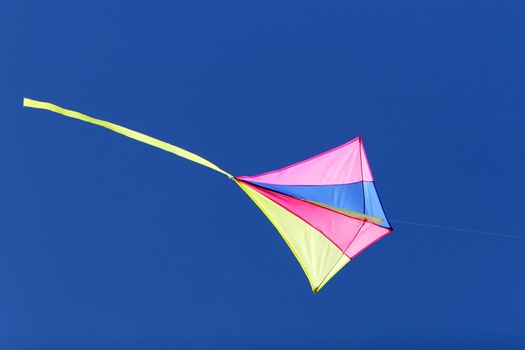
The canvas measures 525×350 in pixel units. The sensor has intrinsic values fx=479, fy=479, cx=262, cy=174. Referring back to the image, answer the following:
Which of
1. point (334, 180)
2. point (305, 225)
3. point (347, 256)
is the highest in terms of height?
point (334, 180)

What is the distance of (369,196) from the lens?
679 centimetres

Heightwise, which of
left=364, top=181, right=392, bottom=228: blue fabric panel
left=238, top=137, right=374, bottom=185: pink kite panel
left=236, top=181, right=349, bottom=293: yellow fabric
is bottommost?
left=236, top=181, right=349, bottom=293: yellow fabric

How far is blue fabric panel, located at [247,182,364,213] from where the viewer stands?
6418 mm

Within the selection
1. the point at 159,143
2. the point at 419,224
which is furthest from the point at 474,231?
the point at 159,143

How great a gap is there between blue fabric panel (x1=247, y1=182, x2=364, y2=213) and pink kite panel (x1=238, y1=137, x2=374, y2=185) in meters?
0.09

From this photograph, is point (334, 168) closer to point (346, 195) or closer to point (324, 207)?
point (346, 195)

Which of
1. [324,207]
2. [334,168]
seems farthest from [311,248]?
[334,168]

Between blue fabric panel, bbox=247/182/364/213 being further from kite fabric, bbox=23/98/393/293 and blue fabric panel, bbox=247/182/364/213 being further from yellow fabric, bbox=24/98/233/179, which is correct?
yellow fabric, bbox=24/98/233/179

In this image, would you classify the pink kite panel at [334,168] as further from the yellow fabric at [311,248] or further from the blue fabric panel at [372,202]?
the yellow fabric at [311,248]

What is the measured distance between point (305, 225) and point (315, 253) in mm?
420

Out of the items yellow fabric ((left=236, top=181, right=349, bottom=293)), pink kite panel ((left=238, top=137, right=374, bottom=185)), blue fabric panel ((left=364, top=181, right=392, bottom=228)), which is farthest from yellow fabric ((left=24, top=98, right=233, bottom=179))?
blue fabric panel ((left=364, top=181, right=392, bottom=228))

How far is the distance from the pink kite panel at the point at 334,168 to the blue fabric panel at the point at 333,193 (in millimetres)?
87

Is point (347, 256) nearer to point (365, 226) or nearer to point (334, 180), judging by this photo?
point (365, 226)

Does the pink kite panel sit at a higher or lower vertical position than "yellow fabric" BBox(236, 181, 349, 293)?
higher
